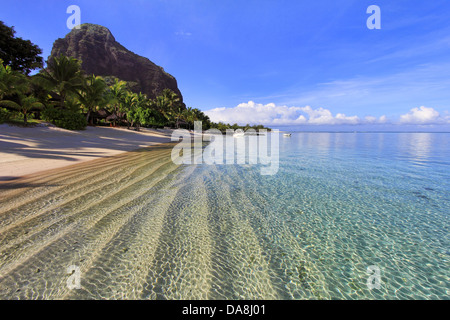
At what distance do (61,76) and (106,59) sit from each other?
104m

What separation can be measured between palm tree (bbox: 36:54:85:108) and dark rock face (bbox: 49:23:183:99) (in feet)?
271

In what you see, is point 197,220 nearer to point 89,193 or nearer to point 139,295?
point 139,295

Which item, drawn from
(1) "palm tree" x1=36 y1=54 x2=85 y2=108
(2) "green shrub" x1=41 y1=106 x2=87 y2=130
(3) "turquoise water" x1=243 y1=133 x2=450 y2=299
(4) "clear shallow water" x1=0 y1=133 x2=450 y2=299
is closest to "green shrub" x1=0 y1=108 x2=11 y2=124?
(2) "green shrub" x1=41 y1=106 x2=87 y2=130

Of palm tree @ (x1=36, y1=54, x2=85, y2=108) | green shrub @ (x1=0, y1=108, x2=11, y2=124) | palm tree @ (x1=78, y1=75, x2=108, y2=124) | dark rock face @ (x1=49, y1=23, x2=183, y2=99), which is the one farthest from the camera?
dark rock face @ (x1=49, y1=23, x2=183, y2=99)

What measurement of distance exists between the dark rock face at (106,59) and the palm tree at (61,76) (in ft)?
271

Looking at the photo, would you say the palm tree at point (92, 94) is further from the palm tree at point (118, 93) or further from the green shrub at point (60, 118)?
the palm tree at point (118, 93)

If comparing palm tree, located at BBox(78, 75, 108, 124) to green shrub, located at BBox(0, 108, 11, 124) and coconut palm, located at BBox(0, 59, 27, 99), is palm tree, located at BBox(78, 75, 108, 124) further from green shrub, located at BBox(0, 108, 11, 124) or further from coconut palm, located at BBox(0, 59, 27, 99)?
green shrub, located at BBox(0, 108, 11, 124)

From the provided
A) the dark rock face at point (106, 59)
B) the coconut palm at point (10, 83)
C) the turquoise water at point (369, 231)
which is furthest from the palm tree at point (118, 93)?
the dark rock face at point (106, 59)

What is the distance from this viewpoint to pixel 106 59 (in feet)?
348

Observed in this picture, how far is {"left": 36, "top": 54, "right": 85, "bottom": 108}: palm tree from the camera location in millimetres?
25219

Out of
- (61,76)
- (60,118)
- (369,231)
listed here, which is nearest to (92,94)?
(61,76)
